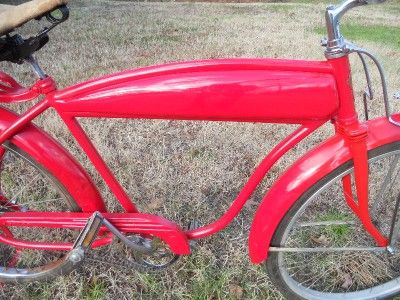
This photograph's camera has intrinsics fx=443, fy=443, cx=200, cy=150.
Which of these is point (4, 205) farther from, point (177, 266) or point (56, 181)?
point (177, 266)

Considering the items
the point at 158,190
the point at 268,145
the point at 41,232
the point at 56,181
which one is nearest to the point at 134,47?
the point at 268,145

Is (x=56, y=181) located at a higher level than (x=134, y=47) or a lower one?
higher

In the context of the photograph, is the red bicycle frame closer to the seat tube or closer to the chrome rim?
the seat tube

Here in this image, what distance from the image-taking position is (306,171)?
4.74 ft

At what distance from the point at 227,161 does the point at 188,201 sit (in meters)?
0.50

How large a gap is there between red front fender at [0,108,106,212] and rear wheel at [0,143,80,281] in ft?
0.12

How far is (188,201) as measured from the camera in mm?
2396

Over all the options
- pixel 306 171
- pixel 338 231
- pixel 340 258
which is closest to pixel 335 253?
pixel 340 258

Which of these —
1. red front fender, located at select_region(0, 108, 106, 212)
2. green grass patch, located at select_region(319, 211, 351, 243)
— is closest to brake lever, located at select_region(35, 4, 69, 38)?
red front fender, located at select_region(0, 108, 106, 212)

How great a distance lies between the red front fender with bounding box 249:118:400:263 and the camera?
55.5 inches

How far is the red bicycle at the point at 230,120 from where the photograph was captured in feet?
4.28

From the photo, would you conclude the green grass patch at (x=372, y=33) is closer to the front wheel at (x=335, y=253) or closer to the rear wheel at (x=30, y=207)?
the front wheel at (x=335, y=253)

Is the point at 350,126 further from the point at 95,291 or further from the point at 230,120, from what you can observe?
the point at 95,291

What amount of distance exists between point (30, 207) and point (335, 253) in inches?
57.9
